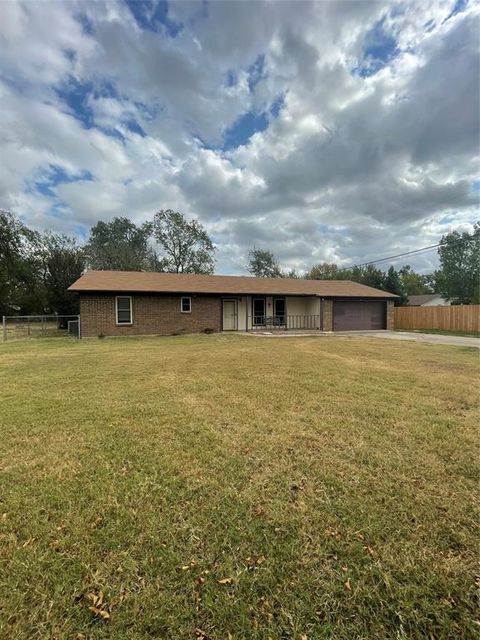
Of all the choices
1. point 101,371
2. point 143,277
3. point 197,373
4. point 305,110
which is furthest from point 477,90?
point 143,277

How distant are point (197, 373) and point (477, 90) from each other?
1263cm

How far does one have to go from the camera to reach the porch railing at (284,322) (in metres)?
20.2

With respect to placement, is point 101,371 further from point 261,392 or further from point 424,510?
point 424,510

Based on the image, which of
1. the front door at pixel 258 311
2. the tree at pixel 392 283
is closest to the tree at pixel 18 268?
the front door at pixel 258 311

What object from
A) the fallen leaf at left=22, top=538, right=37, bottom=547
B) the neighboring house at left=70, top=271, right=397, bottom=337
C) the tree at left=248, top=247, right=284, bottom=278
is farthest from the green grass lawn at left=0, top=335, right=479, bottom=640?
the tree at left=248, top=247, right=284, bottom=278

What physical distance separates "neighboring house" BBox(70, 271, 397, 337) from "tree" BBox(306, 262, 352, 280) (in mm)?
25246

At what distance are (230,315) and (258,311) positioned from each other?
6.59ft

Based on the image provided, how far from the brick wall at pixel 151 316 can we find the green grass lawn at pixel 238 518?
36.6 ft

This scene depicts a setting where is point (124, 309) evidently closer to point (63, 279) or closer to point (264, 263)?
point (63, 279)

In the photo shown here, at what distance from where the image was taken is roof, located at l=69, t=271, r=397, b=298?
637 inches

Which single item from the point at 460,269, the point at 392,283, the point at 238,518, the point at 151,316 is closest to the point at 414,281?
the point at 460,269

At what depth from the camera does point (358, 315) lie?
2133 cm

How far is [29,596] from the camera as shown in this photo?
1.69 m

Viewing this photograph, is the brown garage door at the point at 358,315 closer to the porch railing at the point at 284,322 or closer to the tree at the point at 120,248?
the porch railing at the point at 284,322
